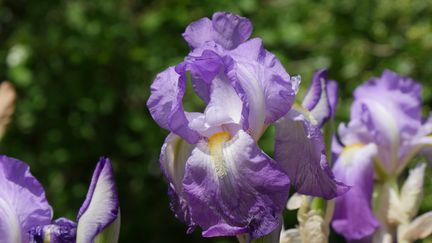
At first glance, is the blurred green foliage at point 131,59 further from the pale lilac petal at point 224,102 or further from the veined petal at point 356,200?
the pale lilac petal at point 224,102

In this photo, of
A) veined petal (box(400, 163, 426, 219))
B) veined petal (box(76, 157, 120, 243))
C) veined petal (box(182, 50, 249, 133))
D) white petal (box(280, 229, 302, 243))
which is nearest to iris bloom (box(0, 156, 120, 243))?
veined petal (box(76, 157, 120, 243))

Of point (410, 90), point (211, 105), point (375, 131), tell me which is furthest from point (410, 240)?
point (211, 105)

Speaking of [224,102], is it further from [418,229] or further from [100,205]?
[418,229]

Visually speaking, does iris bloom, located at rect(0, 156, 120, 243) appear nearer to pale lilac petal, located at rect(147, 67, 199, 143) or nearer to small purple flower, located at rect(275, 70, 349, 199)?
pale lilac petal, located at rect(147, 67, 199, 143)

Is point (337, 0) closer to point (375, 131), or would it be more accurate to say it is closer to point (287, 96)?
point (375, 131)

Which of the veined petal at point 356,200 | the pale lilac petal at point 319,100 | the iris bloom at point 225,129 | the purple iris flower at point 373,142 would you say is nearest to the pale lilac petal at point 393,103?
the purple iris flower at point 373,142

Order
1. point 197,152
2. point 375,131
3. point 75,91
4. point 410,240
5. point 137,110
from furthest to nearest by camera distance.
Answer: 1. point 137,110
2. point 75,91
3. point 375,131
4. point 410,240
5. point 197,152
